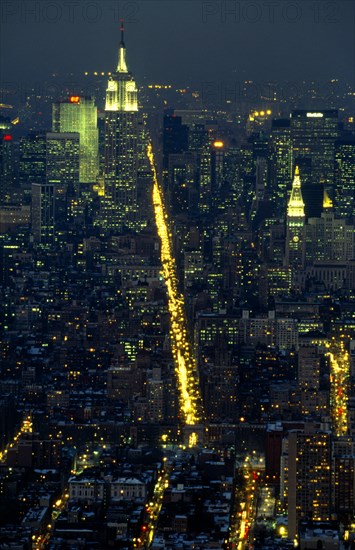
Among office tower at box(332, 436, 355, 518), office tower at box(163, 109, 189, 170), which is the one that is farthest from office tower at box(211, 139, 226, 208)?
office tower at box(332, 436, 355, 518)

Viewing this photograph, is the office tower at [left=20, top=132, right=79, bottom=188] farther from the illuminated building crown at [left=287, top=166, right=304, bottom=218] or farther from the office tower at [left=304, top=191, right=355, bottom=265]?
the office tower at [left=304, top=191, right=355, bottom=265]

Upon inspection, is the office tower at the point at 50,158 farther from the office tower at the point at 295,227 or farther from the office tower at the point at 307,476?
the office tower at the point at 307,476

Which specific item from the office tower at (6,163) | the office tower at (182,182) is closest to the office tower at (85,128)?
the office tower at (6,163)

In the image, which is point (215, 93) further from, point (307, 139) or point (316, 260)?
point (307, 139)

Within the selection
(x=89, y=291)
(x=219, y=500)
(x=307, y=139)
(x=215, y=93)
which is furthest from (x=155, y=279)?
(x=219, y=500)

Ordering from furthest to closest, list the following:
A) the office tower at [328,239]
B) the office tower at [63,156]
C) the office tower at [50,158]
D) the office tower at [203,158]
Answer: the office tower at [63,156]
the office tower at [50,158]
the office tower at [203,158]
the office tower at [328,239]

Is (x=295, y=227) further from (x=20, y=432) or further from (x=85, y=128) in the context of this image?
(x=20, y=432)
